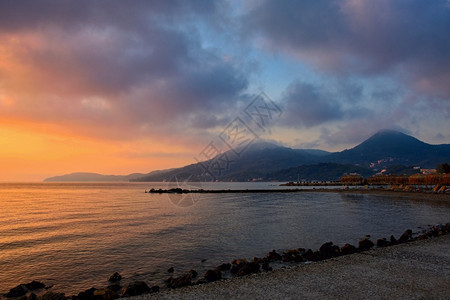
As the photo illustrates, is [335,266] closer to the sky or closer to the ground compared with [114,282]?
closer to the sky

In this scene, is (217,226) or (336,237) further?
(217,226)

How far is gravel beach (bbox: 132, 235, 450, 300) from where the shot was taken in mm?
6738

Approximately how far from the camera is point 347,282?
7562 mm

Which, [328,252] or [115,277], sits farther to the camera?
[328,252]

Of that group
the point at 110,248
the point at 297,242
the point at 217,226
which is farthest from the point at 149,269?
the point at 217,226

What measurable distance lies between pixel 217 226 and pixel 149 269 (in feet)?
37.4

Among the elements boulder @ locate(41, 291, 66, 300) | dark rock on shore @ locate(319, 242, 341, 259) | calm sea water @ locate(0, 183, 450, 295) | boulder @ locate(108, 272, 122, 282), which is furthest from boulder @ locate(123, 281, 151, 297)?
dark rock on shore @ locate(319, 242, 341, 259)

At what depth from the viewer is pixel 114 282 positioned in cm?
1088

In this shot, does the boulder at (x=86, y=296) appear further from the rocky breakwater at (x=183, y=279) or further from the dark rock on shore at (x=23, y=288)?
the dark rock on shore at (x=23, y=288)

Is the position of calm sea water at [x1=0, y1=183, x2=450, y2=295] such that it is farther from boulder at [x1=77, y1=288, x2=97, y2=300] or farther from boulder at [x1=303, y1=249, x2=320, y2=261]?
boulder at [x1=303, y1=249, x2=320, y2=261]

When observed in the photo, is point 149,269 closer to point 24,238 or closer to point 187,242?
point 187,242

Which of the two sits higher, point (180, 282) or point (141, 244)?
point (180, 282)

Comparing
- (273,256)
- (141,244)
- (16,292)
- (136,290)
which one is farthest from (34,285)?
(273,256)

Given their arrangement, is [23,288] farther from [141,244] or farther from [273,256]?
[273,256]
